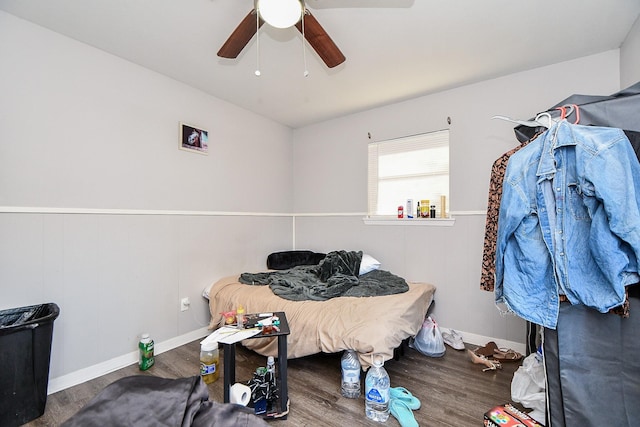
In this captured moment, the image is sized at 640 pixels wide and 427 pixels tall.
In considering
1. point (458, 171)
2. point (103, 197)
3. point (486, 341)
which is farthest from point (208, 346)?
point (458, 171)

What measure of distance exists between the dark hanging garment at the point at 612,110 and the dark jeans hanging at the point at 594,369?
2.51ft

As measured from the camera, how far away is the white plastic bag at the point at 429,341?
2375 millimetres

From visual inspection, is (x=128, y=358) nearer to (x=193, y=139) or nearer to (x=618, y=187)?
(x=193, y=139)

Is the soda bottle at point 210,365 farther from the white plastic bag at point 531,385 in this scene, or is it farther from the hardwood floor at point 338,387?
the white plastic bag at point 531,385

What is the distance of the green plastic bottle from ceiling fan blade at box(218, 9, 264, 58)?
84.9 inches

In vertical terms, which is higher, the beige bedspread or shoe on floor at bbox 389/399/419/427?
the beige bedspread

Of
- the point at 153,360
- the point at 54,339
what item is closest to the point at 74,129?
the point at 54,339

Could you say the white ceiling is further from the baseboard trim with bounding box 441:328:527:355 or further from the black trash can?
the baseboard trim with bounding box 441:328:527:355

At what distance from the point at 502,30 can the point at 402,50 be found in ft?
2.15

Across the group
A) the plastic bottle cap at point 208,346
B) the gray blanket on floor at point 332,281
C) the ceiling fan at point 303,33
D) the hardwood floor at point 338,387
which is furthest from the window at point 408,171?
the plastic bottle cap at point 208,346

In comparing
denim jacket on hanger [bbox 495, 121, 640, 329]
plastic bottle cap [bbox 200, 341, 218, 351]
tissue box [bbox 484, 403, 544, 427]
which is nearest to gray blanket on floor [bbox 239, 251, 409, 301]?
plastic bottle cap [bbox 200, 341, 218, 351]

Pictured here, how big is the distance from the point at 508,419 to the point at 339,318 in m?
1.03

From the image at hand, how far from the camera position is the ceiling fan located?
143 centimetres

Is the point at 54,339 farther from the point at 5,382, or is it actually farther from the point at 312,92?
the point at 312,92
